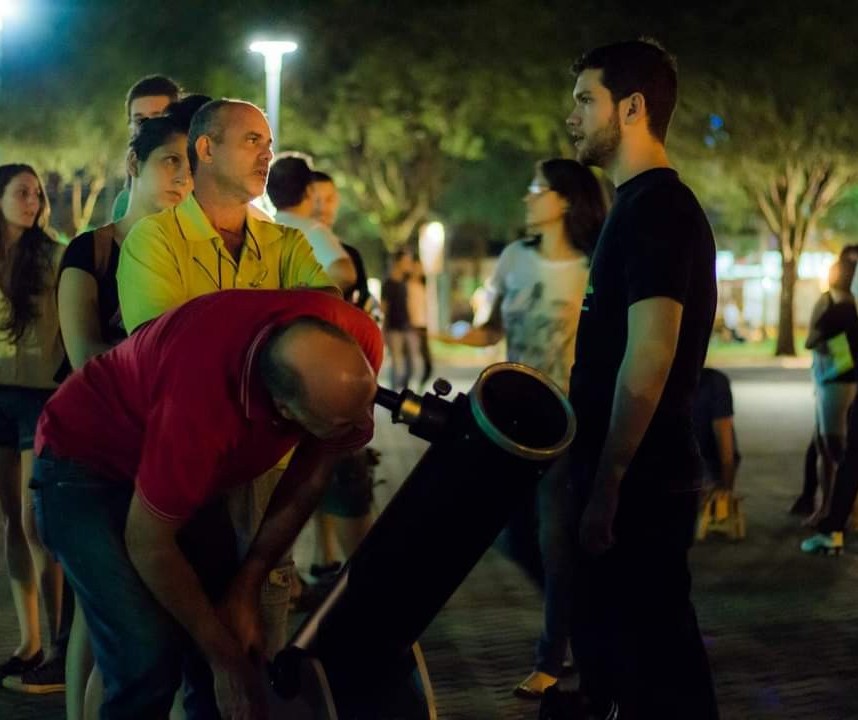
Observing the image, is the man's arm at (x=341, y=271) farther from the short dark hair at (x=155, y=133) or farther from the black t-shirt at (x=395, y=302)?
the black t-shirt at (x=395, y=302)

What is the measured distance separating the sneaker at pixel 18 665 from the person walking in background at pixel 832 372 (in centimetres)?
485

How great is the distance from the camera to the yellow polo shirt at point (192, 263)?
3.66m

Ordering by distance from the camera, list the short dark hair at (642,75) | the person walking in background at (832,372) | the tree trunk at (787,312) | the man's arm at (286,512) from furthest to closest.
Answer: the tree trunk at (787,312) < the person walking in background at (832,372) < the short dark hair at (642,75) < the man's arm at (286,512)

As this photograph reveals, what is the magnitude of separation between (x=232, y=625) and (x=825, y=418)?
626cm

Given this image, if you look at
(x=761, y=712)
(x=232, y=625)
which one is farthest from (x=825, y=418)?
(x=232, y=625)

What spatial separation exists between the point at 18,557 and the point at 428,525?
2942 millimetres

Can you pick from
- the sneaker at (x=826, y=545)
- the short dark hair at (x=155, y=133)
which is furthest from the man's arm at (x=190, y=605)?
the sneaker at (x=826, y=545)

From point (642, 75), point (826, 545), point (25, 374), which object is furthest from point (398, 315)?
point (642, 75)

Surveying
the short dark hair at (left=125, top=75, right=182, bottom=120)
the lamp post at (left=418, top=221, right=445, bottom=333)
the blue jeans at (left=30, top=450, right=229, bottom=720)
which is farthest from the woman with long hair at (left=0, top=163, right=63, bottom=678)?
the lamp post at (left=418, top=221, right=445, bottom=333)

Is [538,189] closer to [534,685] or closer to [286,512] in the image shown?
[534,685]

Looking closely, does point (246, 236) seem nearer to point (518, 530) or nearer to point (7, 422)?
point (518, 530)

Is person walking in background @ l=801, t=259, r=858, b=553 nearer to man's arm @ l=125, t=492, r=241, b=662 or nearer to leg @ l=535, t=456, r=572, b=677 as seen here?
leg @ l=535, t=456, r=572, b=677

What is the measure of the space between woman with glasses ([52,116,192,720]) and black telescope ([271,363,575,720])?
41.0 inches

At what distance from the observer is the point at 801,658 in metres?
5.65
